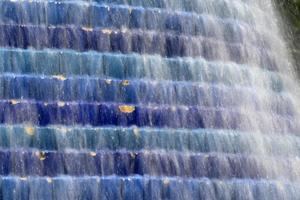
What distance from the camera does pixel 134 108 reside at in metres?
3.98

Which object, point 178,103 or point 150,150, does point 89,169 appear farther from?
point 178,103

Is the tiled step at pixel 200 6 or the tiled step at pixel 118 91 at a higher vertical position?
the tiled step at pixel 200 6

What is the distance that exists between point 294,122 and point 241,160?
2.03ft

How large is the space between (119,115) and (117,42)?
1.36 ft

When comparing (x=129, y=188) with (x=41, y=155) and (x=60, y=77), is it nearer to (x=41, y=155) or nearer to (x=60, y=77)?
(x=41, y=155)

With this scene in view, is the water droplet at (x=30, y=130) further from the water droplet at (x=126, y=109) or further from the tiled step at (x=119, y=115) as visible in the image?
the water droplet at (x=126, y=109)

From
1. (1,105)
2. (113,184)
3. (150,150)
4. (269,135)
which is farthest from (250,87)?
(1,105)

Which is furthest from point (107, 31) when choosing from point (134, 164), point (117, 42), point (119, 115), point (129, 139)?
point (134, 164)

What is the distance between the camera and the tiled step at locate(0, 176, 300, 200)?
3.69m

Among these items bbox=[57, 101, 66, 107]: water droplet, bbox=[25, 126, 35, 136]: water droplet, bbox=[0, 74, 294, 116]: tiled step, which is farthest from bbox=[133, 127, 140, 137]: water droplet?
bbox=[25, 126, 35, 136]: water droplet

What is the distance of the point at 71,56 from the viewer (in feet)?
13.1

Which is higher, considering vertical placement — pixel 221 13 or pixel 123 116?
pixel 221 13

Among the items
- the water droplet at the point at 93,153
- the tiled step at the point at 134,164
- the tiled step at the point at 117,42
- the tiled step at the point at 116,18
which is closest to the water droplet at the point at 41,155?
the tiled step at the point at 134,164

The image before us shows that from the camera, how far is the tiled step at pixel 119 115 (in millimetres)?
3811
